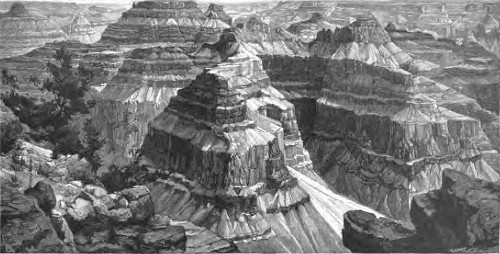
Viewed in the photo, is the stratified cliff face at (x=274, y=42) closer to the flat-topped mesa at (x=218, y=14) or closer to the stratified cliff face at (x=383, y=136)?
the flat-topped mesa at (x=218, y=14)

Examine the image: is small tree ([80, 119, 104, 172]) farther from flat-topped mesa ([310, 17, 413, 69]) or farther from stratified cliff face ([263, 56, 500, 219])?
flat-topped mesa ([310, 17, 413, 69])

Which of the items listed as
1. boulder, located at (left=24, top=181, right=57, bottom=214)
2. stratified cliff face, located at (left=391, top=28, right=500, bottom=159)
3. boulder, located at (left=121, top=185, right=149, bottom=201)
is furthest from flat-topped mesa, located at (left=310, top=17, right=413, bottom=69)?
boulder, located at (left=24, top=181, right=57, bottom=214)

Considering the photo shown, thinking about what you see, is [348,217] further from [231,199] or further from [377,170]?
[377,170]

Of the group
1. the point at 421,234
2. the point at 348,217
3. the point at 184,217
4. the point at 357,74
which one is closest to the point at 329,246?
the point at 348,217

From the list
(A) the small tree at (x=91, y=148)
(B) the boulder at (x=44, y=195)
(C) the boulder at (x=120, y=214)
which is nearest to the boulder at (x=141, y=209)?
(C) the boulder at (x=120, y=214)

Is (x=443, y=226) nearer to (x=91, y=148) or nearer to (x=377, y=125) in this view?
(x=91, y=148)

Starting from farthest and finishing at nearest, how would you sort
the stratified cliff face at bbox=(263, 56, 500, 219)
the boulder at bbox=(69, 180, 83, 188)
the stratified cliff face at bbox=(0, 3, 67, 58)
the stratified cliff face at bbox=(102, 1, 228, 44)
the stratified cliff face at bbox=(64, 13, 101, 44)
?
the stratified cliff face at bbox=(102, 1, 228, 44), the stratified cliff face at bbox=(263, 56, 500, 219), the stratified cliff face at bbox=(64, 13, 101, 44), the stratified cliff face at bbox=(0, 3, 67, 58), the boulder at bbox=(69, 180, 83, 188)

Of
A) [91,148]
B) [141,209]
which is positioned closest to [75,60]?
[91,148]
